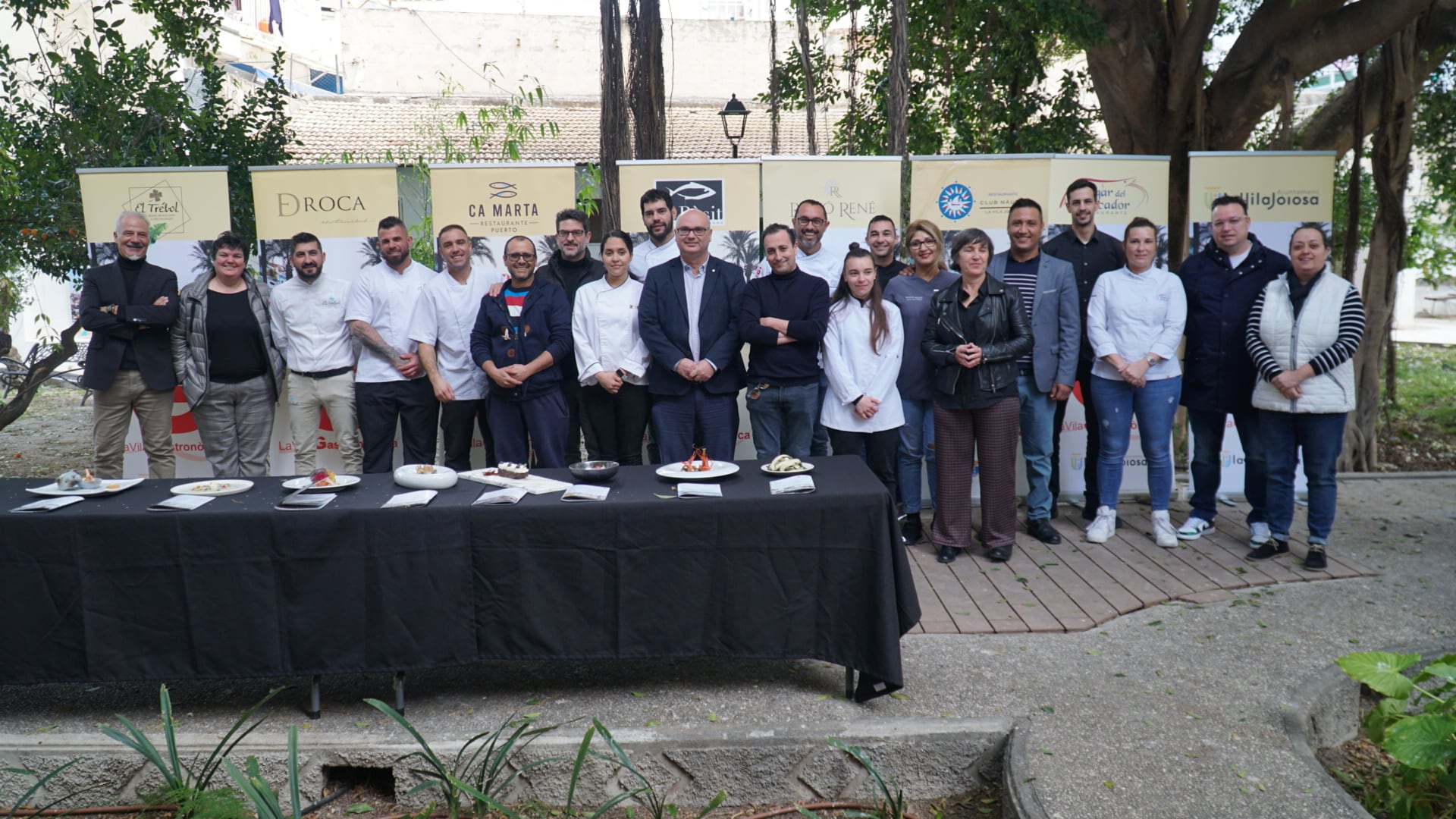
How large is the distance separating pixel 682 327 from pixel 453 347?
1250 mm

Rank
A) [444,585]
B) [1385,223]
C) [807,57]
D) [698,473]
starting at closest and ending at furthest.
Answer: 1. [444,585]
2. [698,473]
3. [1385,223]
4. [807,57]

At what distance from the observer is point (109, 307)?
16.5ft

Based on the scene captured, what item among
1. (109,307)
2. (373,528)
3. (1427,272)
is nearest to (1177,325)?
(373,528)

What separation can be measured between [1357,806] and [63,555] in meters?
3.68

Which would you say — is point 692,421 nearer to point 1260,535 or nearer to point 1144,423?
point 1144,423

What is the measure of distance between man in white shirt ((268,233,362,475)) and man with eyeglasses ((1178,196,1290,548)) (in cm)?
435

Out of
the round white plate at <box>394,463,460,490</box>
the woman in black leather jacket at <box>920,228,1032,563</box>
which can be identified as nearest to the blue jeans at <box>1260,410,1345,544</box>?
the woman in black leather jacket at <box>920,228,1032,563</box>

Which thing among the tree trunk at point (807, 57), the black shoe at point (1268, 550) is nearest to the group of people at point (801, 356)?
the black shoe at point (1268, 550)

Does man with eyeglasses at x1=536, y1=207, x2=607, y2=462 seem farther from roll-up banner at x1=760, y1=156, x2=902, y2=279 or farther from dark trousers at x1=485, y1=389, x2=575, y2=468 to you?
roll-up banner at x1=760, y1=156, x2=902, y2=279

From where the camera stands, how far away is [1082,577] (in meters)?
4.55

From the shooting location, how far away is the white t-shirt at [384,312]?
5188 mm

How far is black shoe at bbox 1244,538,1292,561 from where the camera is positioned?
4770mm

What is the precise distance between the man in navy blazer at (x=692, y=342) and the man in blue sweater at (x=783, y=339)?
9cm

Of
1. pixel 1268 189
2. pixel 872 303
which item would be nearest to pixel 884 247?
pixel 872 303
